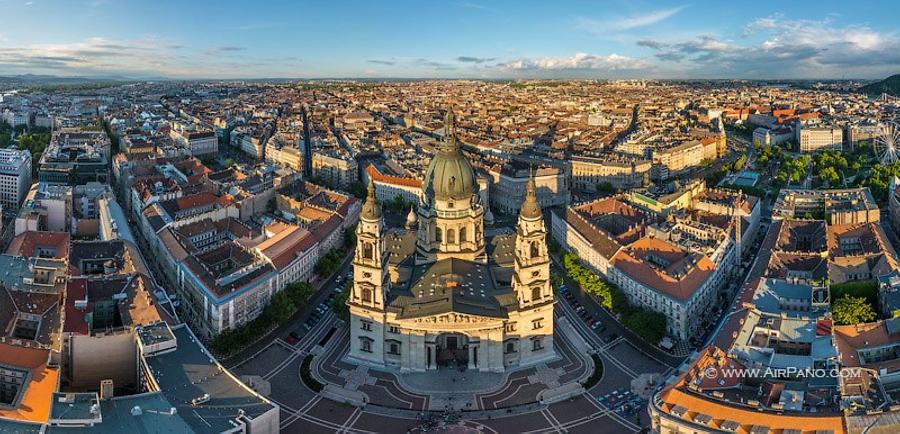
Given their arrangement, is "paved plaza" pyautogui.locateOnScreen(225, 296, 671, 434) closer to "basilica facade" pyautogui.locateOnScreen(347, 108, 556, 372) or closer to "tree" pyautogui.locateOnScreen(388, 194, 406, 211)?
"basilica facade" pyautogui.locateOnScreen(347, 108, 556, 372)

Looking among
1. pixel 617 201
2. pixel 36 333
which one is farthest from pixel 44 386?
pixel 617 201

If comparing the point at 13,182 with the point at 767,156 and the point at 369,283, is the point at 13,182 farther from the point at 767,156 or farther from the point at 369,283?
the point at 767,156

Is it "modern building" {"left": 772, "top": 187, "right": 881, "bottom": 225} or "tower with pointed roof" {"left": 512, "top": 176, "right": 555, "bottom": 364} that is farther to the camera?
"modern building" {"left": 772, "top": 187, "right": 881, "bottom": 225}

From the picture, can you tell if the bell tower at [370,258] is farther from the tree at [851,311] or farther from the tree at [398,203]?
the tree at [398,203]

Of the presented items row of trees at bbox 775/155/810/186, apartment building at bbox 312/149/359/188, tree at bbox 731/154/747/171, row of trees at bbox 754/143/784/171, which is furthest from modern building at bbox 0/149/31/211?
row of trees at bbox 754/143/784/171

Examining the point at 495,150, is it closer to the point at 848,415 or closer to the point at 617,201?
the point at 617,201

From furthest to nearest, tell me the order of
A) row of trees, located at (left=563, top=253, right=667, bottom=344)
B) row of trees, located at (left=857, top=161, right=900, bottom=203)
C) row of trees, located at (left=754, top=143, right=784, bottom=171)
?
row of trees, located at (left=754, top=143, right=784, bottom=171) < row of trees, located at (left=857, top=161, right=900, bottom=203) < row of trees, located at (left=563, top=253, right=667, bottom=344)

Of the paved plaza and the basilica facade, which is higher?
the basilica facade
